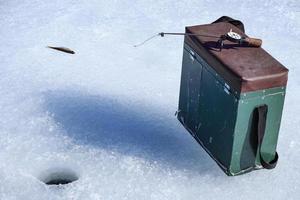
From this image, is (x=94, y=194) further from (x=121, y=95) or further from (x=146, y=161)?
(x=121, y=95)

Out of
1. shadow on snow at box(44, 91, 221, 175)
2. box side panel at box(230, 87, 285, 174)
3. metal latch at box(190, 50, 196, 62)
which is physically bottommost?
shadow on snow at box(44, 91, 221, 175)

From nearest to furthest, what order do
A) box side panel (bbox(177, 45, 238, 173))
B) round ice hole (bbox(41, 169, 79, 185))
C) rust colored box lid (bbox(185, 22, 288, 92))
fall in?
rust colored box lid (bbox(185, 22, 288, 92)) < box side panel (bbox(177, 45, 238, 173)) < round ice hole (bbox(41, 169, 79, 185))

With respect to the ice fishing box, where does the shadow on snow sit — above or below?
below

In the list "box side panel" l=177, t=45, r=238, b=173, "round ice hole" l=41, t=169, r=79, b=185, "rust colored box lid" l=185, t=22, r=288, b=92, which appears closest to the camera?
"rust colored box lid" l=185, t=22, r=288, b=92

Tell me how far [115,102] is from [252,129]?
86cm

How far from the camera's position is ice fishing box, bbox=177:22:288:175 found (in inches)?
84.3

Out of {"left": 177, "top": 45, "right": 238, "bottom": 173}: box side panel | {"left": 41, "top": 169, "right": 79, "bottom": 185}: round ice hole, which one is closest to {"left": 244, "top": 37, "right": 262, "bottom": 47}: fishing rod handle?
{"left": 177, "top": 45, "right": 238, "bottom": 173}: box side panel

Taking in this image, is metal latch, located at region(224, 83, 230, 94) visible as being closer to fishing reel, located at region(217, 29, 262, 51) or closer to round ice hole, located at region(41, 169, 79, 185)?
fishing reel, located at region(217, 29, 262, 51)

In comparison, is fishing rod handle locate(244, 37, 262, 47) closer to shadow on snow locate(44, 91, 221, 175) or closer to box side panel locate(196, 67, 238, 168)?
box side panel locate(196, 67, 238, 168)

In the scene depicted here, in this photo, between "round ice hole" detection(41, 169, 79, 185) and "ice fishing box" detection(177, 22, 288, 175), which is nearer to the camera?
"ice fishing box" detection(177, 22, 288, 175)

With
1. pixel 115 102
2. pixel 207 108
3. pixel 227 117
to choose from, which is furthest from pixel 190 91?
pixel 115 102

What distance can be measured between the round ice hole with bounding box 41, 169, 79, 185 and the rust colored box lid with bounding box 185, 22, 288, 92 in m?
0.77

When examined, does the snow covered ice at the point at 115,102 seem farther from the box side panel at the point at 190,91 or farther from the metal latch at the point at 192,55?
the metal latch at the point at 192,55

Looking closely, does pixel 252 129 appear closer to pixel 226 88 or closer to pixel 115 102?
pixel 226 88
